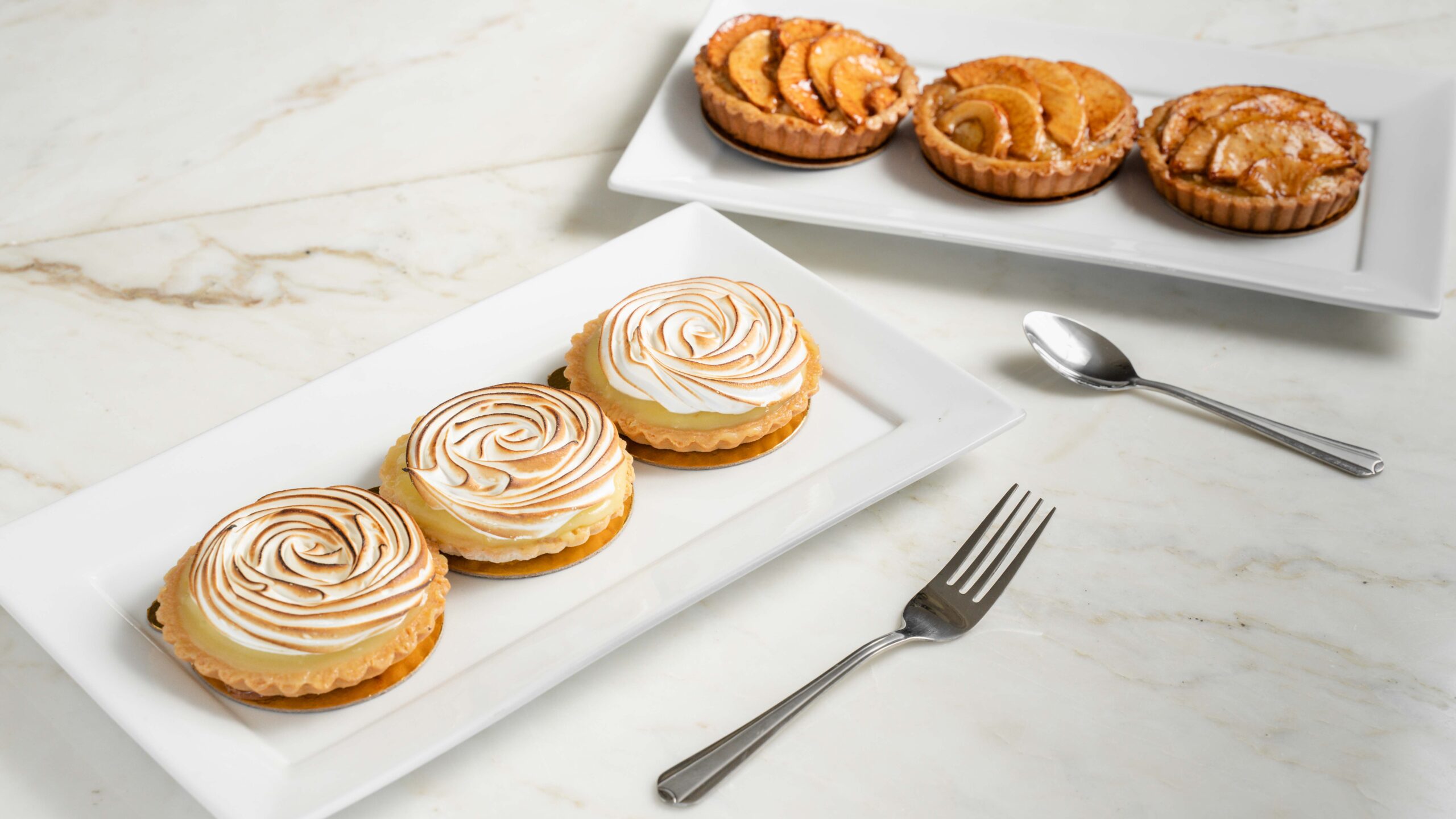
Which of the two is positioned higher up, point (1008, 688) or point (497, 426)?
point (497, 426)

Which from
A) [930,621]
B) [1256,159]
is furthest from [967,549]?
[1256,159]

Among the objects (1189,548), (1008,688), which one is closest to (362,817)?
(1008,688)

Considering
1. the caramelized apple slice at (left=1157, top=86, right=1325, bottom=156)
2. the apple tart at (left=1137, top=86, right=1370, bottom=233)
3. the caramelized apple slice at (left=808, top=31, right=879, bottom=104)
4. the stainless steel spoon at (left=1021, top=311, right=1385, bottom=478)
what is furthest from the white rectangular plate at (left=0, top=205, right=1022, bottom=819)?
the caramelized apple slice at (left=1157, top=86, right=1325, bottom=156)

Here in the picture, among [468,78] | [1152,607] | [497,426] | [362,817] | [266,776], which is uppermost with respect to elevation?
[468,78]

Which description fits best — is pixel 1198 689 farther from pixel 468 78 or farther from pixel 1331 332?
pixel 468 78

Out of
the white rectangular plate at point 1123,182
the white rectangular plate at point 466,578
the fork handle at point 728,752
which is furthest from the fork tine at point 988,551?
the white rectangular plate at point 1123,182

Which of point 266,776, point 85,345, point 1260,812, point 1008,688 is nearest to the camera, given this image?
point 266,776

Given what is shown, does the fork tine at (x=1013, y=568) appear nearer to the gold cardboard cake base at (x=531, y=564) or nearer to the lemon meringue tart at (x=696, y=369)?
the lemon meringue tart at (x=696, y=369)

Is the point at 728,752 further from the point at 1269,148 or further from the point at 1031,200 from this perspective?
the point at 1269,148
